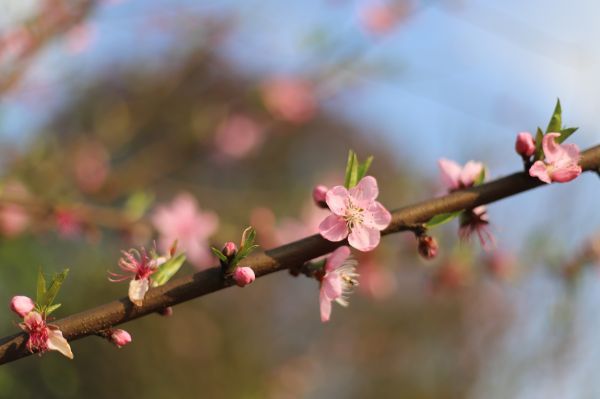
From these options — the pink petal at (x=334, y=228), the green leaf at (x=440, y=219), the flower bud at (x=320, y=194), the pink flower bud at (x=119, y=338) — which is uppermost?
the flower bud at (x=320, y=194)

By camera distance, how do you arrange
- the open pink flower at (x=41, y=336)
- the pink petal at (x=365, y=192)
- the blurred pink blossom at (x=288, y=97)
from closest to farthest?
1. the open pink flower at (x=41, y=336)
2. the pink petal at (x=365, y=192)
3. the blurred pink blossom at (x=288, y=97)

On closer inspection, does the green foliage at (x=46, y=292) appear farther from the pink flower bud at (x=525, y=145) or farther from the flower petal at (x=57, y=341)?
the pink flower bud at (x=525, y=145)

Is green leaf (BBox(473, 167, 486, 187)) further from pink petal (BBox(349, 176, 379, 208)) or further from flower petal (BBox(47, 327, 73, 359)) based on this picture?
flower petal (BBox(47, 327, 73, 359))

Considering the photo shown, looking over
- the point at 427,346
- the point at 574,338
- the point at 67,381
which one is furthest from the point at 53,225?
the point at 427,346

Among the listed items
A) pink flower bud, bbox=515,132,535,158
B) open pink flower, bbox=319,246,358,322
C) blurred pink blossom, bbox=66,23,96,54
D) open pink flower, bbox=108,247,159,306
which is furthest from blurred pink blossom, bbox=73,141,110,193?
pink flower bud, bbox=515,132,535,158

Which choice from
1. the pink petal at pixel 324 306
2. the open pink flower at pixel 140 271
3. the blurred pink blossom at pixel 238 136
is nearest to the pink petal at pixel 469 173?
the pink petal at pixel 324 306

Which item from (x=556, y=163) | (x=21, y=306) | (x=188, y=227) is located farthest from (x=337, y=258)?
(x=188, y=227)
